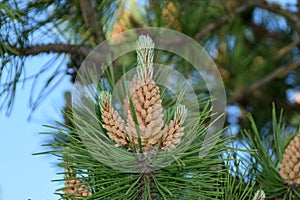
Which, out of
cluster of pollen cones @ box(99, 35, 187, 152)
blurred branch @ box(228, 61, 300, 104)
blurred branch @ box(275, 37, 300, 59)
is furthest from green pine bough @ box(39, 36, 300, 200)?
blurred branch @ box(275, 37, 300, 59)

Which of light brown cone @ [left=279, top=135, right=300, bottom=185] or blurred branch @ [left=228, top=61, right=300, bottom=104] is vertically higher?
blurred branch @ [left=228, top=61, right=300, bottom=104]

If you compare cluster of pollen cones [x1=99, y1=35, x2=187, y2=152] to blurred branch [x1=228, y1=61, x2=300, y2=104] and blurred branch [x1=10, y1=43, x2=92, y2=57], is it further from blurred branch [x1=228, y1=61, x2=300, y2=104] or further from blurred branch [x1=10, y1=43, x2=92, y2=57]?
blurred branch [x1=228, y1=61, x2=300, y2=104]

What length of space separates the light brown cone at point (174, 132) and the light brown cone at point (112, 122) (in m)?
0.03

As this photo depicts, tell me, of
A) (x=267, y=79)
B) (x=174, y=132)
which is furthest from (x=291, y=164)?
(x=267, y=79)

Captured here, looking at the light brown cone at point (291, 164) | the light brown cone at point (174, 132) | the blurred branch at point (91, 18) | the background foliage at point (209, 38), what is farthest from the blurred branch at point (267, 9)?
Result: the light brown cone at point (174, 132)

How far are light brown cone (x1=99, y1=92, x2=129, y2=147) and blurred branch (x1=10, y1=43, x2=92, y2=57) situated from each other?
0.86ft

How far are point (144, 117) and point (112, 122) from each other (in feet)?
0.09

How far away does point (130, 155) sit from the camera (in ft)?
1.70

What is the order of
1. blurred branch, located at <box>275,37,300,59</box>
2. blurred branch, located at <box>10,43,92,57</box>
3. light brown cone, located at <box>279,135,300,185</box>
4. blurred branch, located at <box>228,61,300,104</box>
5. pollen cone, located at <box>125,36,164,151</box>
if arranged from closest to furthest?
1. pollen cone, located at <box>125,36,164,151</box>
2. light brown cone, located at <box>279,135,300,185</box>
3. blurred branch, located at <box>10,43,92,57</box>
4. blurred branch, located at <box>228,61,300,104</box>
5. blurred branch, located at <box>275,37,300,59</box>

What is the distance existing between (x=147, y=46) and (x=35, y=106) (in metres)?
0.37

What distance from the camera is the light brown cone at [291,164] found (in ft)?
2.02

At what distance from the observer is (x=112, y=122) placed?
51cm

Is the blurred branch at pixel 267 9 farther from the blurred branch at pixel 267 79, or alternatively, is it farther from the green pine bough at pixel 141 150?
the green pine bough at pixel 141 150

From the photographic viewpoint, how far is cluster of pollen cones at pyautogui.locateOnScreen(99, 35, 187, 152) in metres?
0.50
